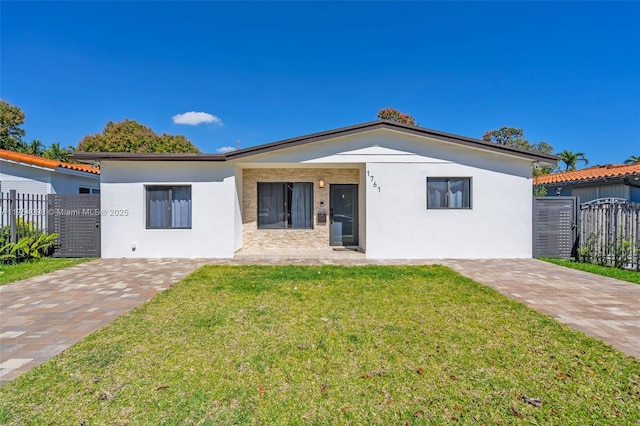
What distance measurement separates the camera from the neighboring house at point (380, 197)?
10039 mm

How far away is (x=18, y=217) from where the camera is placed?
9406 mm

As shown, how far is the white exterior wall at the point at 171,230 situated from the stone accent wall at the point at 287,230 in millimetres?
1698

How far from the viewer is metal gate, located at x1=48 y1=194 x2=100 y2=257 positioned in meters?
10.0

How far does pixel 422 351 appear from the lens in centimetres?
359

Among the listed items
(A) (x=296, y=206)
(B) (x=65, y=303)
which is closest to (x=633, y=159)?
(A) (x=296, y=206)

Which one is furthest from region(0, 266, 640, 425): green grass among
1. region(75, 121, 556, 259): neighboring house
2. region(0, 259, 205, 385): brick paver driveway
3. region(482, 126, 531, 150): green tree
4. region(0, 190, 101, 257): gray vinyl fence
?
region(482, 126, 531, 150): green tree

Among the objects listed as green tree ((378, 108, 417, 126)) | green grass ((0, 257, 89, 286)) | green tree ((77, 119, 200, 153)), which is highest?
green tree ((378, 108, 417, 126))

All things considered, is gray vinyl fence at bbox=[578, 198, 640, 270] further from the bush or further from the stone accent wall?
the bush

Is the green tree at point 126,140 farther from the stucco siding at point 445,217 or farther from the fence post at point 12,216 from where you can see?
the stucco siding at point 445,217

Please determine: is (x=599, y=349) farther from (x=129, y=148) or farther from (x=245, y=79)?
(x=129, y=148)

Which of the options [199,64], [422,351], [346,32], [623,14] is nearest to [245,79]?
[199,64]

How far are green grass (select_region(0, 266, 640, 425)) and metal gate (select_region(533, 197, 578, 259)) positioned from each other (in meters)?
6.39

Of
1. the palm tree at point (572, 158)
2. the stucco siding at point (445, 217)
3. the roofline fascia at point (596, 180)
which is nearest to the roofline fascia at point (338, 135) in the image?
the stucco siding at point (445, 217)

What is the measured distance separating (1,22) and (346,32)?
13111mm
